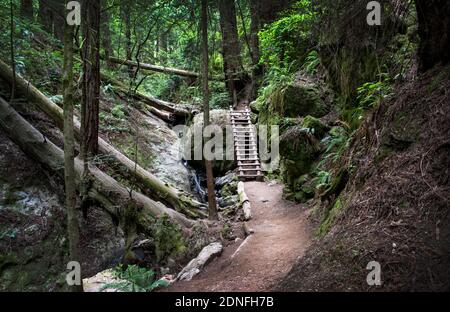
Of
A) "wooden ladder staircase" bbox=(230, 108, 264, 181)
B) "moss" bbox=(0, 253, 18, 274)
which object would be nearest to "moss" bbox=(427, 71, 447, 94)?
"moss" bbox=(0, 253, 18, 274)

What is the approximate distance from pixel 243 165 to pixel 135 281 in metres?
7.89

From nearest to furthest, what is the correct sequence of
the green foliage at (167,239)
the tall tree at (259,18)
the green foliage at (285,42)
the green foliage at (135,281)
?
the green foliage at (135,281) → the green foliage at (167,239) → the green foliage at (285,42) → the tall tree at (259,18)

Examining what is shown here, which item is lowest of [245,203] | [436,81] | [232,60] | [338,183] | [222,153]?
[245,203]

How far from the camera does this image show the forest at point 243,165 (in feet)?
12.2

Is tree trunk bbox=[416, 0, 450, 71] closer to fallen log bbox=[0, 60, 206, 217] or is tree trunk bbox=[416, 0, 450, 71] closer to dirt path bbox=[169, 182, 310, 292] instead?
dirt path bbox=[169, 182, 310, 292]

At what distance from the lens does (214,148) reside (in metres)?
13.7

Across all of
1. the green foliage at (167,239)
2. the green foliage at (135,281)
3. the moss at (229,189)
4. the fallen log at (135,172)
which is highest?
the fallen log at (135,172)

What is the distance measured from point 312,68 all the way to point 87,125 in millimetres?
8144

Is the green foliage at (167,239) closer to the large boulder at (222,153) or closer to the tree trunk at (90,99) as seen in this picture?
the tree trunk at (90,99)

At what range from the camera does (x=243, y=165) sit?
42.3 ft

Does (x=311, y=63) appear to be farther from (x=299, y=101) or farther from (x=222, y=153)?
(x=222, y=153)

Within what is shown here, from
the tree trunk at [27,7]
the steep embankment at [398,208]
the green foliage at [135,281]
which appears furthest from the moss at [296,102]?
the tree trunk at [27,7]

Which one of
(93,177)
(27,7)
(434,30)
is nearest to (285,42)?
(434,30)

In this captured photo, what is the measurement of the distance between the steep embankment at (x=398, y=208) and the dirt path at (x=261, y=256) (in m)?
0.77
